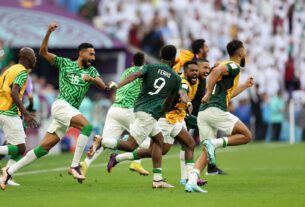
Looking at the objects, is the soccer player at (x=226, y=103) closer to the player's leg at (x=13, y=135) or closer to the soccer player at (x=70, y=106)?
the soccer player at (x=70, y=106)

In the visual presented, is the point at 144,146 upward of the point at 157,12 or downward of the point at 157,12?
downward

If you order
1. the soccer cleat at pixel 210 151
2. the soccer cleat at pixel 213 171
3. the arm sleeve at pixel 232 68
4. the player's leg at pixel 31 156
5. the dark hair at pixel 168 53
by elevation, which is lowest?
the soccer cleat at pixel 213 171

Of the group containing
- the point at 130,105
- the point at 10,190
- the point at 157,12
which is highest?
the point at 157,12

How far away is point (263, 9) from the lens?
40.2 metres

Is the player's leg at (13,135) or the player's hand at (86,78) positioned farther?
the player's leg at (13,135)

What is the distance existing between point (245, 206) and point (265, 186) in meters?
3.38

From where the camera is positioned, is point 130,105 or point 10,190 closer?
point 10,190

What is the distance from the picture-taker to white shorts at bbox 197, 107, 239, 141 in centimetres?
1720

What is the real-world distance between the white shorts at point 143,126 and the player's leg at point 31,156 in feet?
5.04

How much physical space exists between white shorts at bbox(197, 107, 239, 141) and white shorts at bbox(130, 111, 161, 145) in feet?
3.86

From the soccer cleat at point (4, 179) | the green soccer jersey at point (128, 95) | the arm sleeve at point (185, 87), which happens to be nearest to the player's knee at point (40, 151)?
the soccer cleat at point (4, 179)

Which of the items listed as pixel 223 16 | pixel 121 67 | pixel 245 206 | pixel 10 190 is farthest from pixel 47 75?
pixel 245 206

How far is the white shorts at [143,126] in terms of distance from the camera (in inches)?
647

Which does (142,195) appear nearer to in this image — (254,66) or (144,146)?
(144,146)
